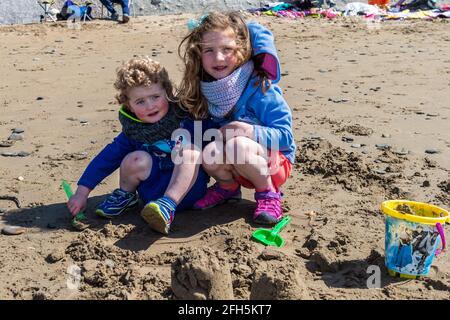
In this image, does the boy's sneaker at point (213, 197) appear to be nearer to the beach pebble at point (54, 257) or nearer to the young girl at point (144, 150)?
the young girl at point (144, 150)

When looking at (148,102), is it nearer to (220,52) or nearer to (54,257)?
(220,52)

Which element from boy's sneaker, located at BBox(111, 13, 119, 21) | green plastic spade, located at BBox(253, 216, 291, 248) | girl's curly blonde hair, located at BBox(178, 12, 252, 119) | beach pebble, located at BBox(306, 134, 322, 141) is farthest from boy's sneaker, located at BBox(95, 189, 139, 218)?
boy's sneaker, located at BBox(111, 13, 119, 21)

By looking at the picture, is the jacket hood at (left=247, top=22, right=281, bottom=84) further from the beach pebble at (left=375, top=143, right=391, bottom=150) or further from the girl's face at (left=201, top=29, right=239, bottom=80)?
the beach pebble at (left=375, top=143, right=391, bottom=150)

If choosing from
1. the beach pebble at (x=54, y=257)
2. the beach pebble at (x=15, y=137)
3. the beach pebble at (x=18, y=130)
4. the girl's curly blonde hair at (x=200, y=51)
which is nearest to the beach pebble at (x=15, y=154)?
the beach pebble at (x=15, y=137)

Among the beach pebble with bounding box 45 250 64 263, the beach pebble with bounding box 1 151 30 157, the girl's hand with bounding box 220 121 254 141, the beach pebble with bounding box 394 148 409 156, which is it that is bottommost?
the beach pebble with bounding box 45 250 64 263

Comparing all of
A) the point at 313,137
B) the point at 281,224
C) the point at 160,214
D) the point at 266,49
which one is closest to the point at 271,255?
the point at 281,224

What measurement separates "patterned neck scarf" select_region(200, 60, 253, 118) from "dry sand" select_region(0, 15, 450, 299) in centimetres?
64

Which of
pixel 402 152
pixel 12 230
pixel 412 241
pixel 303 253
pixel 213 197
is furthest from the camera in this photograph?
pixel 402 152

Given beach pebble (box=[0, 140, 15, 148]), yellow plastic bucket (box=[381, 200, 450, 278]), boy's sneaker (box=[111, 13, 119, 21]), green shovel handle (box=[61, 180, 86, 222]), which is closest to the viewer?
yellow plastic bucket (box=[381, 200, 450, 278])

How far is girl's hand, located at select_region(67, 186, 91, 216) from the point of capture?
12.2 ft

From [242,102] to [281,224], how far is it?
0.74 meters

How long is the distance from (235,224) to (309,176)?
976 mm

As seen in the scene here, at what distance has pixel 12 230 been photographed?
3.55 meters
